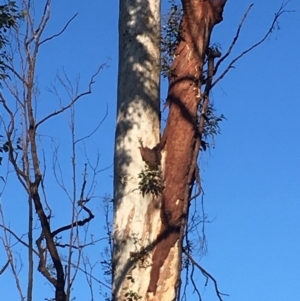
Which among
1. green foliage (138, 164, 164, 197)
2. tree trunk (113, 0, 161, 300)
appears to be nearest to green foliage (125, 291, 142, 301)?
tree trunk (113, 0, 161, 300)

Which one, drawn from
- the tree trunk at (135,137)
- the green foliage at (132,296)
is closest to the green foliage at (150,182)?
the tree trunk at (135,137)

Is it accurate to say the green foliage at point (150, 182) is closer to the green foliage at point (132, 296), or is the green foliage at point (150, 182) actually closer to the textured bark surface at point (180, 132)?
the textured bark surface at point (180, 132)

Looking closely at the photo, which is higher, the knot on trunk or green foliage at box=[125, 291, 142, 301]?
the knot on trunk

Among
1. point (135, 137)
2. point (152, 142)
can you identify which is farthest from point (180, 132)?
point (135, 137)

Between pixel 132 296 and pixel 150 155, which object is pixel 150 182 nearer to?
pixel 150 155

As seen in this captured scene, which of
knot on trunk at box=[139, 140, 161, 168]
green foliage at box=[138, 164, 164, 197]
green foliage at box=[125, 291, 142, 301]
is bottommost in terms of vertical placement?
green foliage at box=[125, 291, 142, 301]

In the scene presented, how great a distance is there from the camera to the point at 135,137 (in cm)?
473

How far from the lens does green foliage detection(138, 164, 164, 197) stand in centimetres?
456

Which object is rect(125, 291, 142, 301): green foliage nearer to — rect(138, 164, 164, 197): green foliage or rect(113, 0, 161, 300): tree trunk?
rect(113, 0, 161, 300): tree trunk

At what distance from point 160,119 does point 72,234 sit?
2484 mm

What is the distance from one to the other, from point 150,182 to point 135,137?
0.34m

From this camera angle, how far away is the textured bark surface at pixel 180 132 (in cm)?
450

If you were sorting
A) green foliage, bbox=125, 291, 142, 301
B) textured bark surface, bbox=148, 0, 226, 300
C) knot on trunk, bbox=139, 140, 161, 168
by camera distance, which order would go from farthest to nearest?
knot on trunk, bbox=139, 140, 161, 168 < textured bark surface, bbox=148, 0, 226, 300 < green foliage, bbox=125, 291, 142, 301

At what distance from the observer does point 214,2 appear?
16.9 ft
